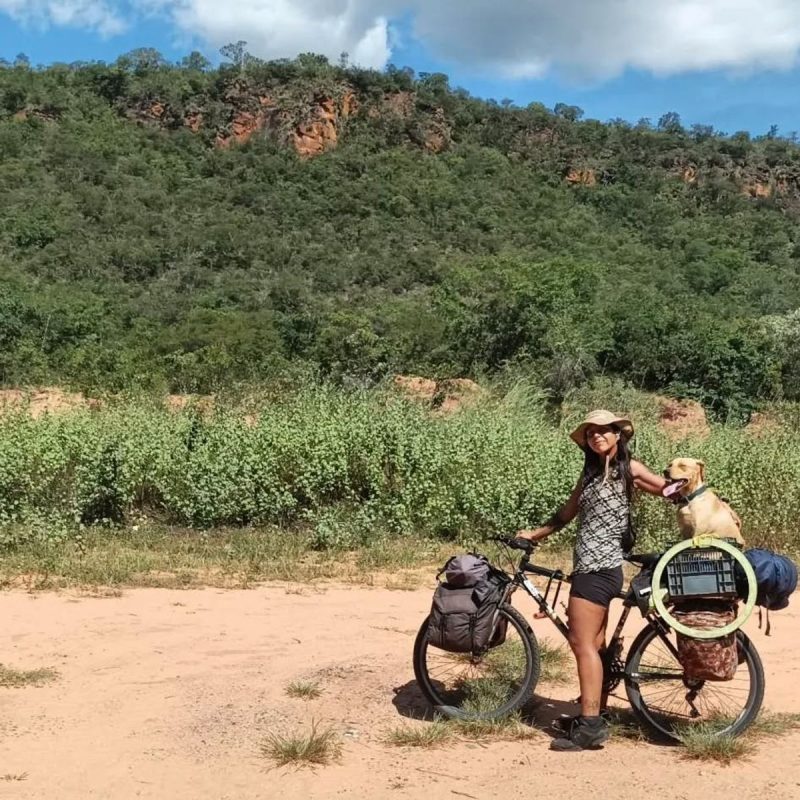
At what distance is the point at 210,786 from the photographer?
3191 millimetres

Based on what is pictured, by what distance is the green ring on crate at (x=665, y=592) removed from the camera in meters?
3.36

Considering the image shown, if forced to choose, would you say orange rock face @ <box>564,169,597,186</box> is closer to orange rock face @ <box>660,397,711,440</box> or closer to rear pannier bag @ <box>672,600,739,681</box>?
orange rock face @ <box>660,397,711,440</box>

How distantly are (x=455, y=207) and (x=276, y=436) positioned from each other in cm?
4220

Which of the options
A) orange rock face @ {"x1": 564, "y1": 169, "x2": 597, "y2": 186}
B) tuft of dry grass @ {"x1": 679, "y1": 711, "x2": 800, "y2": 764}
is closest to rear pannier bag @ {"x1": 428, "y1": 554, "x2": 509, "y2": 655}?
tuft of dry grass @ {"x1": 679, "y1": 711, "x2": 800, "y2": 764}

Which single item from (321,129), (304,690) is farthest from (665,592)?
(321,129)

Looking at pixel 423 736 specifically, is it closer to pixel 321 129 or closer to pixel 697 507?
pixel 697 507

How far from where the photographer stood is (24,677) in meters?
4.21

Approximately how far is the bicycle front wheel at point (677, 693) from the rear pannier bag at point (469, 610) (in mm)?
622

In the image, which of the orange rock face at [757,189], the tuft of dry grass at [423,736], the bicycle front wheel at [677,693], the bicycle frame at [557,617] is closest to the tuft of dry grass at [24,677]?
the tuft of dry grass at [423,736]

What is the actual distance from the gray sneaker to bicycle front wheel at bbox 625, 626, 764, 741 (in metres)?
0.23

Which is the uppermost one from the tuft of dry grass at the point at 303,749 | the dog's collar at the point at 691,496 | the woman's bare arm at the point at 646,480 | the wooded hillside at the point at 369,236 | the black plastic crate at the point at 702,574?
the wooded hillside at the point at 369,236

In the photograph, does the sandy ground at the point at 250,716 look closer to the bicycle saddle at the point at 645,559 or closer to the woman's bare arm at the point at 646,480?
the bicycle saddle at the point at 645,559

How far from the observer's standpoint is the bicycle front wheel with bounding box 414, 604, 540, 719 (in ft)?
12.3

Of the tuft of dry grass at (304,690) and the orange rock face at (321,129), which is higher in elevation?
the orange rock face at (321,129)
